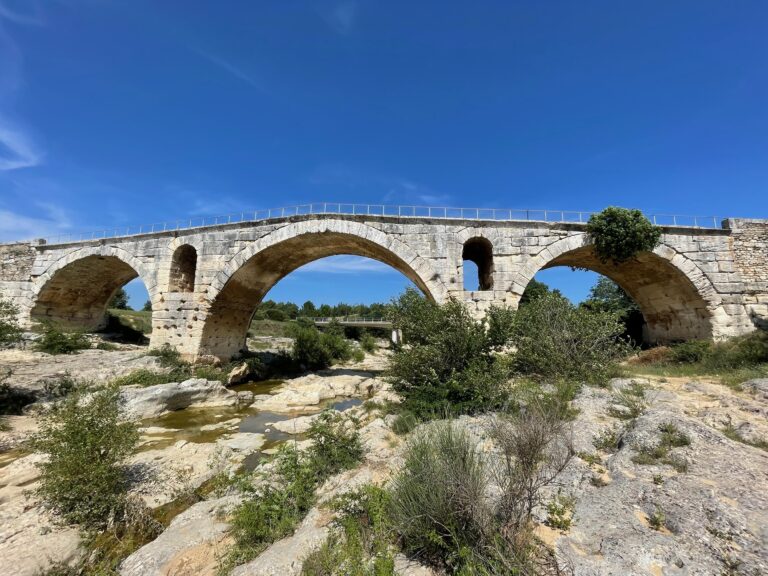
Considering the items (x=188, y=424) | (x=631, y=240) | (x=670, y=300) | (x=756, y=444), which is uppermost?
(x=631, y=240)

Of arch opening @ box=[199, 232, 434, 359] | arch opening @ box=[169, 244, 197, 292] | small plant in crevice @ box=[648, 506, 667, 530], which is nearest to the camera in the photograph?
small plant in crevice @ box=[648, 506, 667, 530]

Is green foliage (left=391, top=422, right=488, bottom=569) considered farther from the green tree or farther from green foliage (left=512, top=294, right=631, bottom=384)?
the green tree

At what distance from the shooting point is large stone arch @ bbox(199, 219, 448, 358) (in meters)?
14.6

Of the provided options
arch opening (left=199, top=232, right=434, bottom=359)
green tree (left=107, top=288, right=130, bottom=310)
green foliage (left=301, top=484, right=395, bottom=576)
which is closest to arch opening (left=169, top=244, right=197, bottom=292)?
arch opening (left=199, top=232, right=434, bottom=359)

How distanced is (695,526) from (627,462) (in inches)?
53.0

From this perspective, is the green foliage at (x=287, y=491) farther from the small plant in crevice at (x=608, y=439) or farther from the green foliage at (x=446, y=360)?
the small plant in crevice at (x=608, y=439)

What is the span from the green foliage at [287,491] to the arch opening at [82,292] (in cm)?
1806

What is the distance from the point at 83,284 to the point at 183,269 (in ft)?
27.4

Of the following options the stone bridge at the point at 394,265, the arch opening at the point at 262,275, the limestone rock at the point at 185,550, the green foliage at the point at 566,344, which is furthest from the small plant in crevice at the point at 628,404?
the arch opening at the point at 262,275

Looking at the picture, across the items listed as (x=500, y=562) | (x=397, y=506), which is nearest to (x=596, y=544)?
(x=500, y=562)

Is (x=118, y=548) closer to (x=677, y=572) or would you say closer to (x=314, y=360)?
(x=677, y=572)

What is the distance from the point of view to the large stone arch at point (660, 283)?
1379cm

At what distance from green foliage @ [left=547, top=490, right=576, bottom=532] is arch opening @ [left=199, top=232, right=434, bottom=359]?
422 inches

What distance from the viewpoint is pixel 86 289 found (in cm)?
2081
